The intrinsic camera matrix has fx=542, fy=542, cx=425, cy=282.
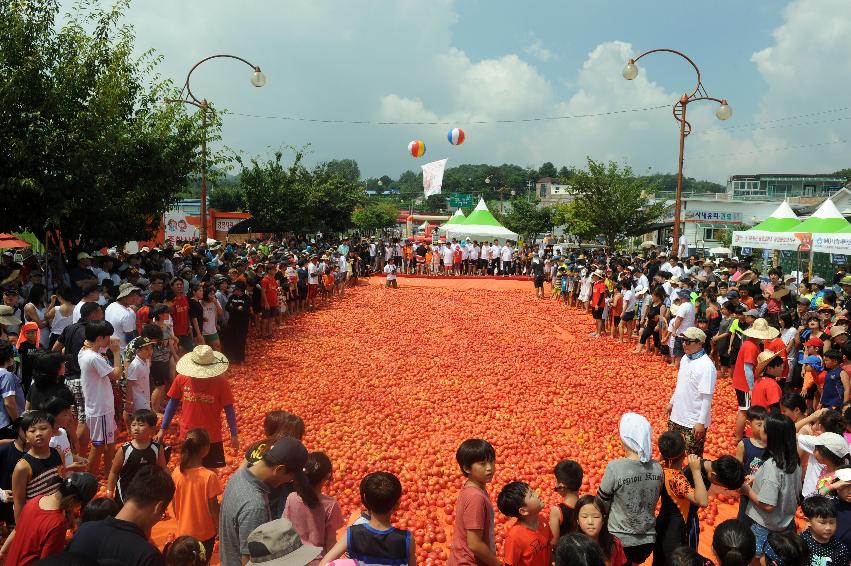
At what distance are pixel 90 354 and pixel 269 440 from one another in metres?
2.68

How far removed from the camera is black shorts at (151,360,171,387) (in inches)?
283

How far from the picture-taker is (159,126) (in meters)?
12.9

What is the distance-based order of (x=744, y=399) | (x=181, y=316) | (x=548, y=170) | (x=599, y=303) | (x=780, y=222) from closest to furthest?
1. (x=744, y=399)
2. (x=181, y=316)
3. (x=599, y=303)
4. (x=780, y=222)
5. (x=548, y=170)

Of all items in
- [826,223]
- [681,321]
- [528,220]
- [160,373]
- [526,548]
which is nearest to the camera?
[526,548]

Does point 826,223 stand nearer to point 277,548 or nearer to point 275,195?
point 277,548

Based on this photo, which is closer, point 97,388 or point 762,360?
point 97,388

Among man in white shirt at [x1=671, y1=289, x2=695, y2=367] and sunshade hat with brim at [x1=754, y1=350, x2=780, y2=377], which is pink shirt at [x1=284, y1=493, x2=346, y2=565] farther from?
man in white shirt at [x1=671, y1=289, x2=695, y2=367]

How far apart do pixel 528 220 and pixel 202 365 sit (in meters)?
49.0

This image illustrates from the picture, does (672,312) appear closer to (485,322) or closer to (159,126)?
(485,322)

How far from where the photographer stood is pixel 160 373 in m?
7.22

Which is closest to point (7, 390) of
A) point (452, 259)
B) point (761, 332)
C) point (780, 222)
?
point (761, 332)

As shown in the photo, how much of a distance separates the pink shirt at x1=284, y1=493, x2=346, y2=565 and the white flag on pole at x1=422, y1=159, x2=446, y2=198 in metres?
34.9

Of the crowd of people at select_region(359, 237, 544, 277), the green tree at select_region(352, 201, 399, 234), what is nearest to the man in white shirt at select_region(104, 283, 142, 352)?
the crowd of people at select_region(359, 237, 544, 277)

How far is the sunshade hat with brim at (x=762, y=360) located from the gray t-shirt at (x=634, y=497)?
13.1ft
